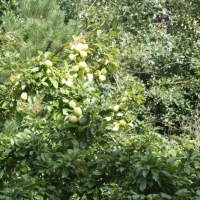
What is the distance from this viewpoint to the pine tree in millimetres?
3529

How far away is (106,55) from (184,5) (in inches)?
186

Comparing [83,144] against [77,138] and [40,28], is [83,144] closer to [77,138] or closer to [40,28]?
[77,138]

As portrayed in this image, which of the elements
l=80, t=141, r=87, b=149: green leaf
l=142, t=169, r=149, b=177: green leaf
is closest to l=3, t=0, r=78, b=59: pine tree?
l=80, t=141, r=87, b=149: green leaf

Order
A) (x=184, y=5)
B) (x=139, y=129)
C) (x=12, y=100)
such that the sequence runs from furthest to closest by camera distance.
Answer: (x=184, y=5), (x=139, y=129), (x=12, y=100)

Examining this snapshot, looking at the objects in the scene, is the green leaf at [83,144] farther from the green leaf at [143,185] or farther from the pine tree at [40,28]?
the pine tree at [40,28]

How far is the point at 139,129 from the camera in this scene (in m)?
5.64

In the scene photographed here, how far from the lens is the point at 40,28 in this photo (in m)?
3.73

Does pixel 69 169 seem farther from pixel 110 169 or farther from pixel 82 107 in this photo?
pixel 82 107

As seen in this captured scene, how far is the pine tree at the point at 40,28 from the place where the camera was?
139 inches

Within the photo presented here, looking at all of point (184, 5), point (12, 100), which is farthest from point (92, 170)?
point (184, 5)

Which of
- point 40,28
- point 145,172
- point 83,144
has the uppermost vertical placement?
point 145,172

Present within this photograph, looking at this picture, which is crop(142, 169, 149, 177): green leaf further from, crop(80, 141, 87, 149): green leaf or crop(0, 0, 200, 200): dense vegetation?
crop(80, 141, 87, 149): green leaf

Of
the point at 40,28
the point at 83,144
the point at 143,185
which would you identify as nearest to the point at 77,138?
the point at 83,144

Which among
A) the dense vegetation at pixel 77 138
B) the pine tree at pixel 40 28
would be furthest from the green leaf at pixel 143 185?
the pine tree at pixel 40 28
